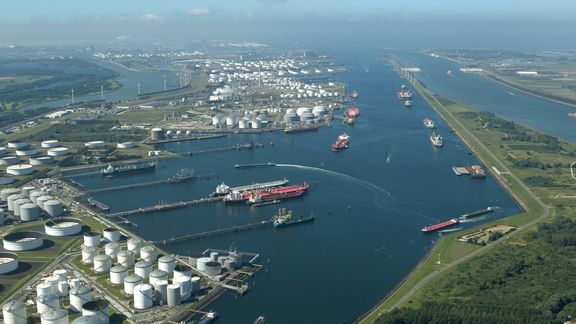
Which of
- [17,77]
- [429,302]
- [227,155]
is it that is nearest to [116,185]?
[227,155]

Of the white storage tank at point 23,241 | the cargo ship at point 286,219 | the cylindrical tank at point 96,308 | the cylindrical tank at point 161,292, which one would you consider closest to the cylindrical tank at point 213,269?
the cylindrical tank at point 161,292

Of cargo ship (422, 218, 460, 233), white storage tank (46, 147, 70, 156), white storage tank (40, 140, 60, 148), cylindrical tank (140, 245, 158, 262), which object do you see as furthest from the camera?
white storage tank (40, 140, 60, 148)

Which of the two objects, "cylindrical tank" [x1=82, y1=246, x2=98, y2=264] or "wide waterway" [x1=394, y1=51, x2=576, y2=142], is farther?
"wide waterway" [x1=394, y1=51, x2=576, y2=142]

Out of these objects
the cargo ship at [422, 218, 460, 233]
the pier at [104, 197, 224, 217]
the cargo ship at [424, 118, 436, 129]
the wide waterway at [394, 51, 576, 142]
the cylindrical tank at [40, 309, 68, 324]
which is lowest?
the pier at [104, 197, 224, 217]

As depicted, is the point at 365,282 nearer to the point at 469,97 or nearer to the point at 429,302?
the point at 429,302

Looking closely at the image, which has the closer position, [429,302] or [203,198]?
[429,302]

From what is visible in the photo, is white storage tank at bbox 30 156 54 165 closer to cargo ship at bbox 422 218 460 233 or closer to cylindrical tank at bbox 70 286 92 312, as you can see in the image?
cylindrical tank at bbox 70 286 92 312

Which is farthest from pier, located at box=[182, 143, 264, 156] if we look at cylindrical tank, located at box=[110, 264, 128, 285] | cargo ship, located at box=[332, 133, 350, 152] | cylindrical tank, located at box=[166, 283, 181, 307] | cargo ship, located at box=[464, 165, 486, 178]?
cylindrical tank, located at box=[166, 283, 181, 307]
